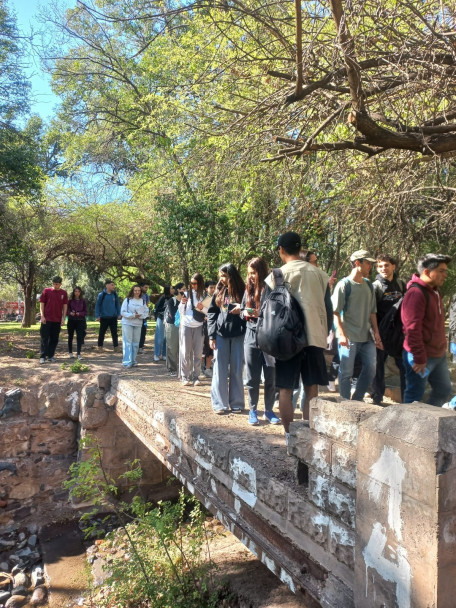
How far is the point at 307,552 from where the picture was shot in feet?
8.17

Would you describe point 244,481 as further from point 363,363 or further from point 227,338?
point 363,363

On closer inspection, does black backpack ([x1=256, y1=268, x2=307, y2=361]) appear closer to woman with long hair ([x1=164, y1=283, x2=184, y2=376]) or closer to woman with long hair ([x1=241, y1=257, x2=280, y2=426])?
woman with long hair ([x1=241, y1=257, x2=280, y2=426])

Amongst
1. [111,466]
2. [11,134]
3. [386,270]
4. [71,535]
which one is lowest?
[71,535]

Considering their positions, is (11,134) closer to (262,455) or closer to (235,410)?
(235,410)

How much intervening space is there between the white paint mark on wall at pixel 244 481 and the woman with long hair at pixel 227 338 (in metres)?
1.58

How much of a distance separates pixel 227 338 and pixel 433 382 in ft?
6.74

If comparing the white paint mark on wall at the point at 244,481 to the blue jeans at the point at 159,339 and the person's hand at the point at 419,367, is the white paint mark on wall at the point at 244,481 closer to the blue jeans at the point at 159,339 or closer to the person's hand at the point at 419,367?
the person's hand at the point at 419,367

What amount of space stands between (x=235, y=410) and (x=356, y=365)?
149cm

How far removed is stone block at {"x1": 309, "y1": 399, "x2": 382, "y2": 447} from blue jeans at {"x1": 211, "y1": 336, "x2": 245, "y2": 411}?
99.2 inches

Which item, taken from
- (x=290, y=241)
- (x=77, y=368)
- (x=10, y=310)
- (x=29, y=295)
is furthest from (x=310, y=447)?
(x=10, y=310)

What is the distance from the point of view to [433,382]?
4.11 metres

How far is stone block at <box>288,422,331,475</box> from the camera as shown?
234cm

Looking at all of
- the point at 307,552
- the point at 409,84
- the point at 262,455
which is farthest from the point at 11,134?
the point at 307,552

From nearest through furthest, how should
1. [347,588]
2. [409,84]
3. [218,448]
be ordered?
[347,588] → [218,448] → [409,84]
